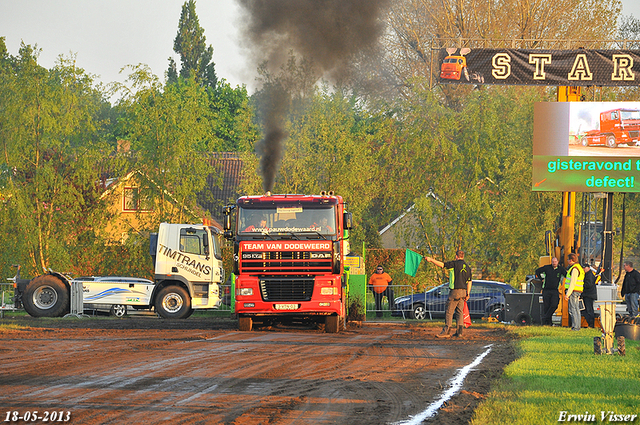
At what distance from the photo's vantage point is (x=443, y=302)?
2745 cm

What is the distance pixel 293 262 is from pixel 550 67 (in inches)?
423

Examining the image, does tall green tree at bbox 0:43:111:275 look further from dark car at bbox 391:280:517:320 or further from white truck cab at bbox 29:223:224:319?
dark car at bbox 391:280:517:320

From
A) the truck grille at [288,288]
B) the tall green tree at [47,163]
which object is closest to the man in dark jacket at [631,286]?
the truck grille at [288,288]

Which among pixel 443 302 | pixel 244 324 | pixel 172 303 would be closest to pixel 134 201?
pixel 172 303

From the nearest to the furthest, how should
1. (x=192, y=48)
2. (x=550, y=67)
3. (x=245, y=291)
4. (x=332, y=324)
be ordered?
(x=245, y=291)
(x=332, y=324)
(x=550, y=67)
(x=192, y=48)

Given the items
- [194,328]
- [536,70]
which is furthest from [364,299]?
[536,70]

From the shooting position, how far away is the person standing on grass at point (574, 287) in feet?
66.2

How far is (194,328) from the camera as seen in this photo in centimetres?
2188

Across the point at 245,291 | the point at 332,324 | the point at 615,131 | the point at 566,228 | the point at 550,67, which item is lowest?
the point at 332,324

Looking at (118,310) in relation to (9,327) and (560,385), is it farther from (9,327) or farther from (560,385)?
(560,385)

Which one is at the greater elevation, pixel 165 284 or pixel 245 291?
pixel 245 291

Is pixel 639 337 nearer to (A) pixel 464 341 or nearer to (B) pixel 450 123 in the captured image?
(A) pixel 464 341

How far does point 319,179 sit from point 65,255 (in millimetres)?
10106

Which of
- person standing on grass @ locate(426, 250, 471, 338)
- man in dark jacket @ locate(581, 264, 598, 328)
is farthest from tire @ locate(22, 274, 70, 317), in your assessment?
man in dark jacket @ locate(581, 264, 598, 328)
